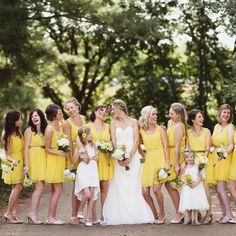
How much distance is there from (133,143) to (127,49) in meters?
24.4

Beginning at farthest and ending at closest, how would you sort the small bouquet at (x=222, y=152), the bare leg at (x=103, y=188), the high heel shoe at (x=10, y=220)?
1. the bare leg at (x=103, y=188)
2. the high heel shoe at (x=10, y=220)
3. the small bouquet at (x=222, y=152)

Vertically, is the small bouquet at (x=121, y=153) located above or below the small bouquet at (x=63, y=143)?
below

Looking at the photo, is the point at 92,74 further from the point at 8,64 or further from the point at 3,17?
the point at 3,17

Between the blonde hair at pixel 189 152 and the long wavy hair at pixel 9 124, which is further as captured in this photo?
the long wavy hair at pixel 9 124

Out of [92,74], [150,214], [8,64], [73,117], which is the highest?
[92,74]

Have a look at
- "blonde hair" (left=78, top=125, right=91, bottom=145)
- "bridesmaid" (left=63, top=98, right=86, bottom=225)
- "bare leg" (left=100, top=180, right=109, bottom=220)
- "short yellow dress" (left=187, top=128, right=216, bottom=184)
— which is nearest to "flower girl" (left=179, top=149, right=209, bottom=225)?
"short yellow dress" (left=187, top=128, right=216, bottom=184)

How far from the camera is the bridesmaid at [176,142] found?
9.43m

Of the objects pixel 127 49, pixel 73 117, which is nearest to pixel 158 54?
pixel 127 49

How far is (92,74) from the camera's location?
37.2m

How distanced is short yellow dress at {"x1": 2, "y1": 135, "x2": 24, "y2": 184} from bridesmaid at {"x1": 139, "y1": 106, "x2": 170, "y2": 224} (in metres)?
2.09

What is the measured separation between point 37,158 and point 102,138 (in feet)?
3.76

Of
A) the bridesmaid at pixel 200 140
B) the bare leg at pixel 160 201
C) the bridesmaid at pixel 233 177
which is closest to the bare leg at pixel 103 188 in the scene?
the bare leg at pixel 160 201

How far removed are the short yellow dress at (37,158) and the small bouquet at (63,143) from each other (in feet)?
1.26

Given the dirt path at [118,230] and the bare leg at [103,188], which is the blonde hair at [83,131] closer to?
the bare leg at [103,188]
